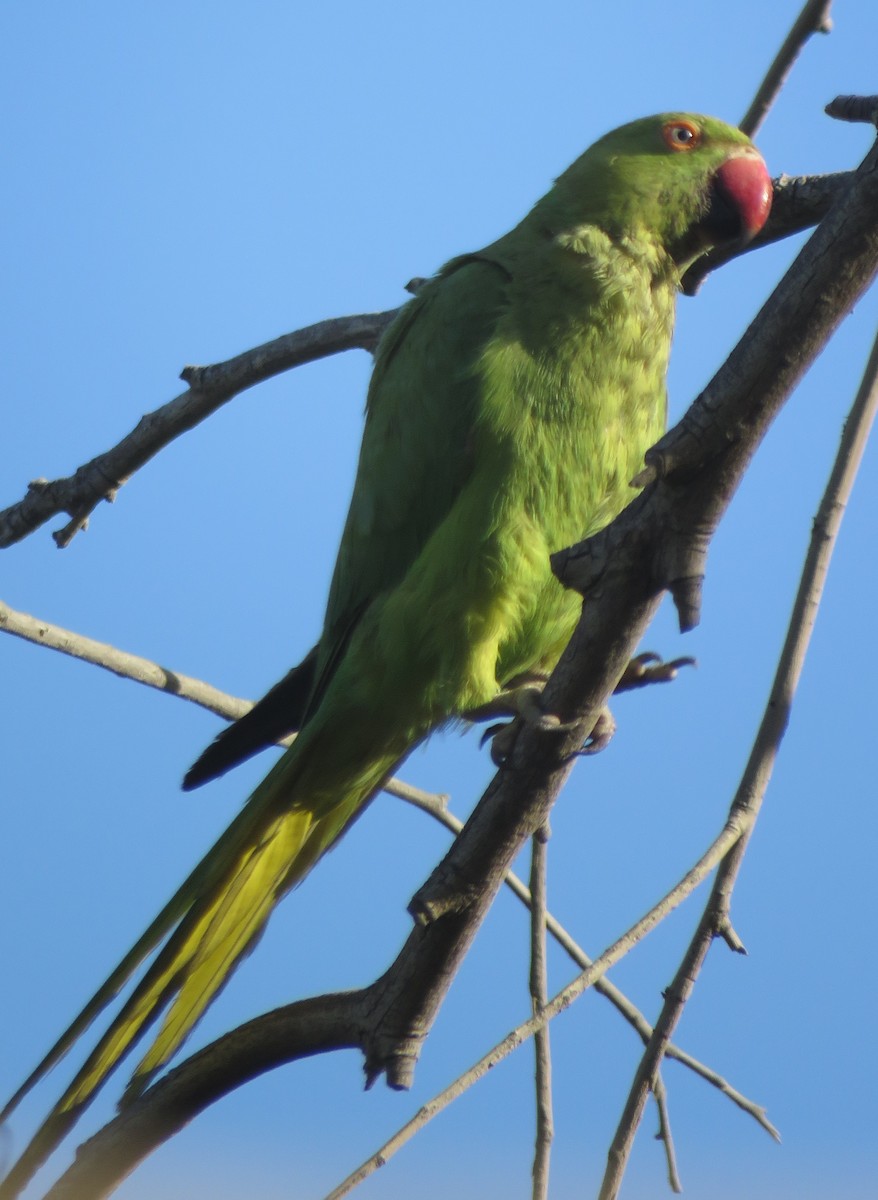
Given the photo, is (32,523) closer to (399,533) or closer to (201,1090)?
(399,533)

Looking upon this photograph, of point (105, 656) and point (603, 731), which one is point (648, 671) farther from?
point (105, 656)

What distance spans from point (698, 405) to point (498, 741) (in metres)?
1.02

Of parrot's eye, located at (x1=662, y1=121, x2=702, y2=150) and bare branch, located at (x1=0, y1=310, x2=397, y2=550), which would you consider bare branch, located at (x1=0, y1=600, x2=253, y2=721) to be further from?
parrot's eye, located at (x1=662, y1=121, x2=702, y2=150)

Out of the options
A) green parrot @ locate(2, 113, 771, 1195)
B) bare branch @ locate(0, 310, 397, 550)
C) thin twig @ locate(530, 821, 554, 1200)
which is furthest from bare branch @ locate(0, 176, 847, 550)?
thin twig @ locate(530, 821, 554, 1200)

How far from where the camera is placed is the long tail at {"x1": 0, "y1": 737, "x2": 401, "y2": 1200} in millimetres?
2158

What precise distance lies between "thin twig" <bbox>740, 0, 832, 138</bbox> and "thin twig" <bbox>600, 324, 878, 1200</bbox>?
3.96 ft

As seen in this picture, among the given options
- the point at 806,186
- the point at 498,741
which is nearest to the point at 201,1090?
the point at 498,741

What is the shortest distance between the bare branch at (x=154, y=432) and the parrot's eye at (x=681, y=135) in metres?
0.87

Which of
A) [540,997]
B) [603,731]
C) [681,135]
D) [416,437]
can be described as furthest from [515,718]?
[681,135]

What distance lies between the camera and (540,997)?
244cm

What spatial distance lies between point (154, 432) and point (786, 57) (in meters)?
1.83

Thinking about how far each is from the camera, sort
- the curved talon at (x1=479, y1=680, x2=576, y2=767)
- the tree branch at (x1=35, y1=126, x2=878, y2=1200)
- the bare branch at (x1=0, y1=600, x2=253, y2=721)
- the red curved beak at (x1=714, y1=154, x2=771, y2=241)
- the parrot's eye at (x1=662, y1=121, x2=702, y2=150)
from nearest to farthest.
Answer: the tree branch at (x1=35, y1=126, x2=878, y2=1200), the curved talon at (x1=479, y1=680, x2=576, y2=767), the bare branch at (x1=0, y1=600, x2=253, y2=721), the red curved beak at (x1=714, y1=154, x2=771, y2=241), the parrot's eye at (x1=662, y1=121, x2=702, y2=150)

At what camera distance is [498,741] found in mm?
2488

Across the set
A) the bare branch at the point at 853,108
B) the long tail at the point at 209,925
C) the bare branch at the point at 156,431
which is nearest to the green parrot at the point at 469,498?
the long tail at the point at 209,925
